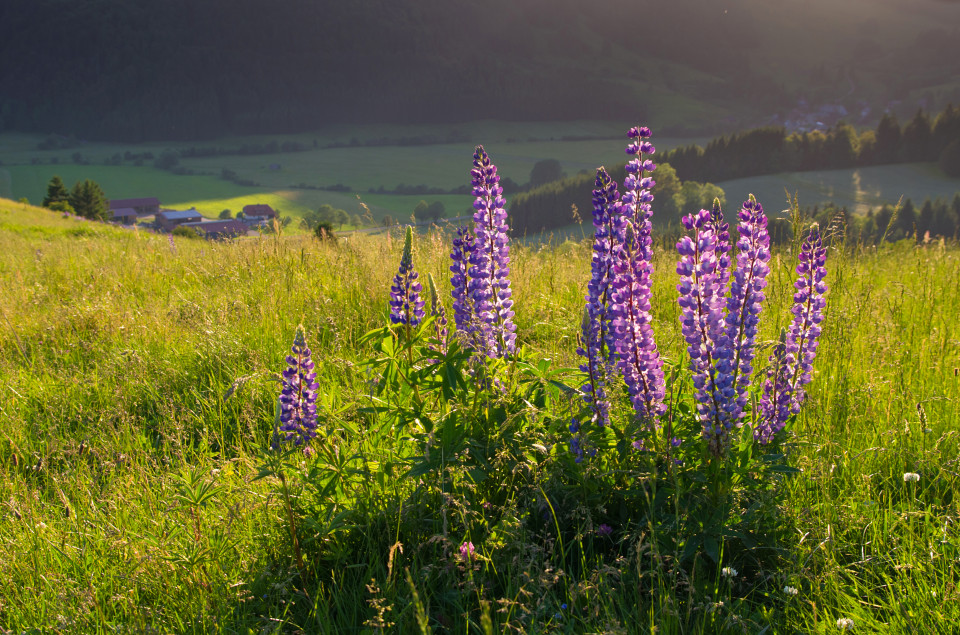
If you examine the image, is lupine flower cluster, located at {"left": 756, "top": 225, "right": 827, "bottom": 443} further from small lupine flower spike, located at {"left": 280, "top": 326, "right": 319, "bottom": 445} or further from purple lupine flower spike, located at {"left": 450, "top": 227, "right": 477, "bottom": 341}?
small lupine flower spike, located at {"left": 280, "top": 326, "right": 319, "bottom": 445}

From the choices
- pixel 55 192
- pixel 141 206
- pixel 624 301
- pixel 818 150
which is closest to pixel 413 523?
pixel 624 301

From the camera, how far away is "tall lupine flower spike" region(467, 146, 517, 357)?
267 centimetres

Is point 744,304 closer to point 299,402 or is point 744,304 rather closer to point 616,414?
point 616,414

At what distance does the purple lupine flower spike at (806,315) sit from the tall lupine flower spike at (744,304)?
0.43m

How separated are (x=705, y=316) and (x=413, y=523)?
153cm

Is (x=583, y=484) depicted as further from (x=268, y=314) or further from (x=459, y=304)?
(x=268, y=314)

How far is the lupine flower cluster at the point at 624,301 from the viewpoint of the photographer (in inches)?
91.5

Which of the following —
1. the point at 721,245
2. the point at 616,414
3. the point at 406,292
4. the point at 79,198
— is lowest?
the point at 616,414

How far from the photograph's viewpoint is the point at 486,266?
2.68 meters

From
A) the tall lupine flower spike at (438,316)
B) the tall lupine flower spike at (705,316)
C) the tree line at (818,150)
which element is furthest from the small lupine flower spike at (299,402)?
the tree line at (818,150)

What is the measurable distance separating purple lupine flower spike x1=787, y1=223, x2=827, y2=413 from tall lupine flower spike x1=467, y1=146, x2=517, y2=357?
1.35 meters

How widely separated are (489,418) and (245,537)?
1226 millimetres

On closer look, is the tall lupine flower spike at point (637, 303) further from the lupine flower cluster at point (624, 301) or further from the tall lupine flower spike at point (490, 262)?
the tall lupine flower spike at point (490, 262)

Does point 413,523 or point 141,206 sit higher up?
point 141,206
